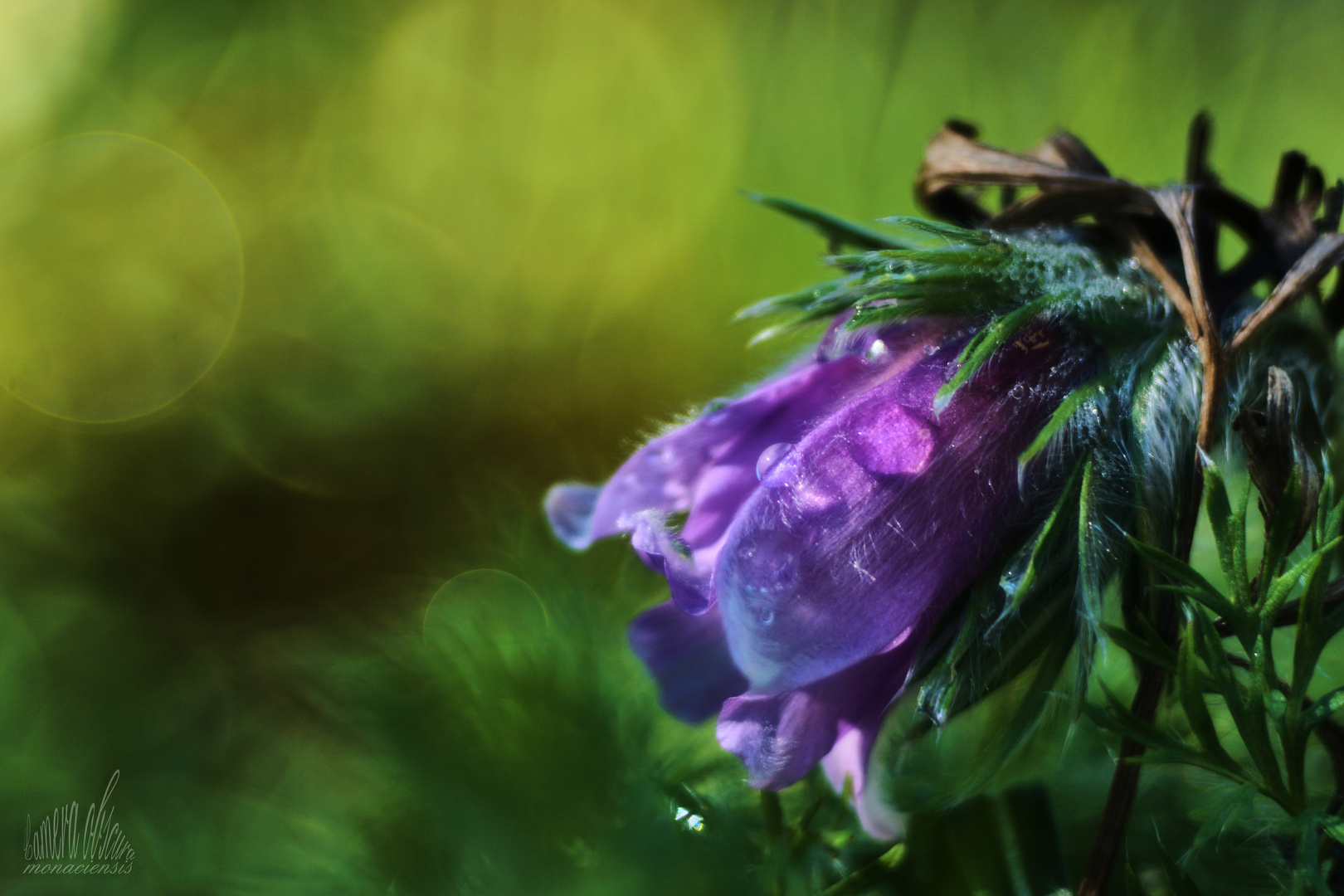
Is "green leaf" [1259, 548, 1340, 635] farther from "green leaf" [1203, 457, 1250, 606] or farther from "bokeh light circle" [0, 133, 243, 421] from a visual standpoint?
"bokeh light circle" [0, 133, 243, 421]

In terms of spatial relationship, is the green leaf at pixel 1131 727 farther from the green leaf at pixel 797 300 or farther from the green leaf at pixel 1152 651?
the green leaf at pixel 797 300

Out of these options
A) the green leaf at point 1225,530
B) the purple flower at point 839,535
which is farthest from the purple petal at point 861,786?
the green leaf at point 1225,530

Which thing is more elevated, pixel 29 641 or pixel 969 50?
pixel 969 50

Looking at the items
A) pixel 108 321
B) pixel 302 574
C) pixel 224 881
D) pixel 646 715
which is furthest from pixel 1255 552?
pixel 108 321

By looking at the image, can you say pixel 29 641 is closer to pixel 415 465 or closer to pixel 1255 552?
pixel 415 465

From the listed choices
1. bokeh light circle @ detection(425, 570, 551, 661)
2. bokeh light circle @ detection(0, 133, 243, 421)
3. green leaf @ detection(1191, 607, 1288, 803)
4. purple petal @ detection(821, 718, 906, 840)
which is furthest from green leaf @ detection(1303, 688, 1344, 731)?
bokeh light circle @ detection(0, 133, 243, 421)

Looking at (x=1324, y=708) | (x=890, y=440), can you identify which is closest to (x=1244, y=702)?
(x=1324, y=708)
